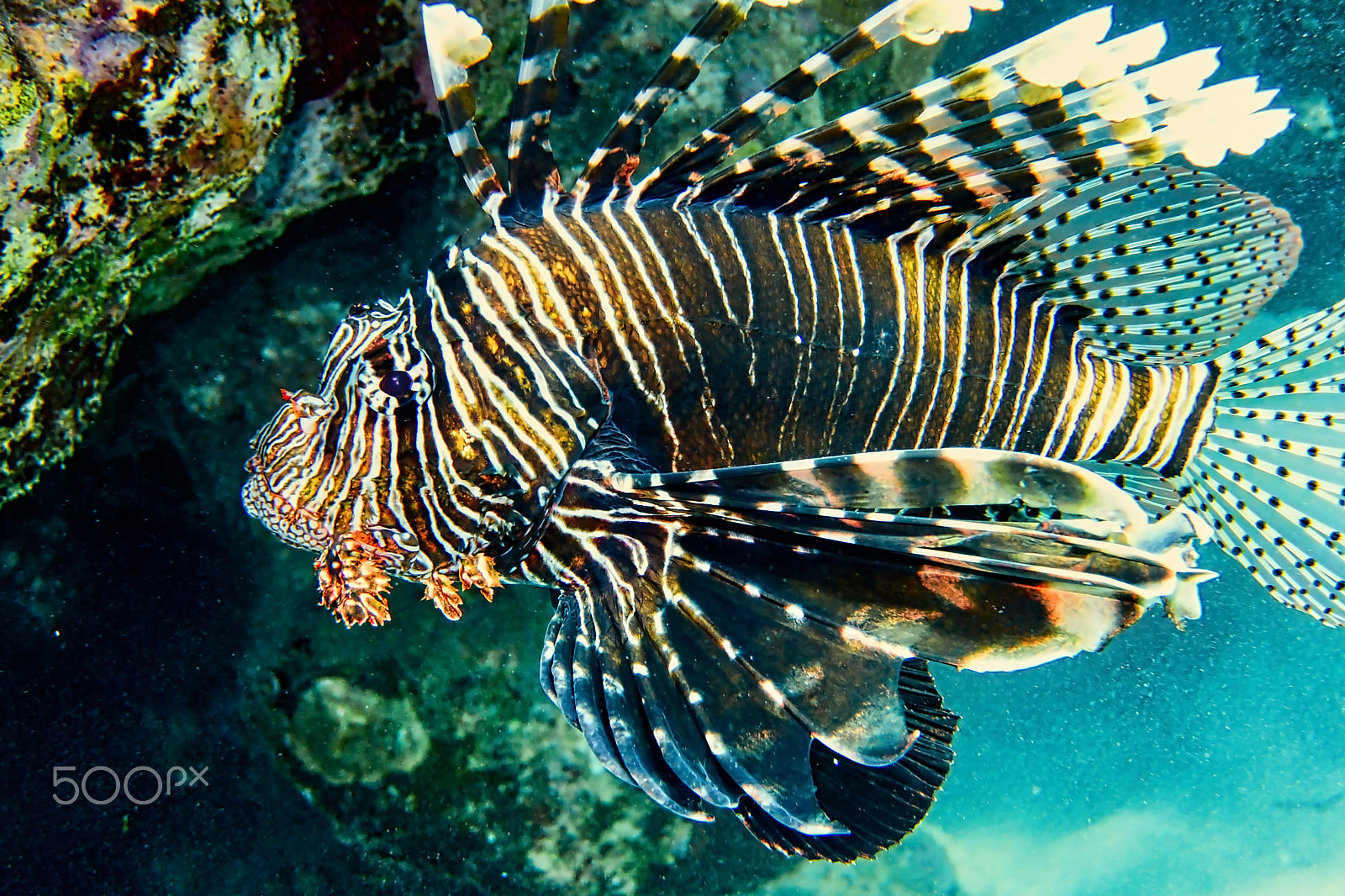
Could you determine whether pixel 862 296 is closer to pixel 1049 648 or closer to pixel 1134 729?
pixel 1049 648

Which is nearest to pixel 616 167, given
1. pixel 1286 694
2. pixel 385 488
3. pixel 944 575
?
pixel 385 488

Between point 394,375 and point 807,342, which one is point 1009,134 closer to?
point 807,342

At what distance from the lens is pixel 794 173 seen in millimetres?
2143

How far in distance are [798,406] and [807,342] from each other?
22 centimetres

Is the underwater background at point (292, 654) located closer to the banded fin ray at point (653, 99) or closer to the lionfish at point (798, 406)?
the banded fin ray at point (653, 99)

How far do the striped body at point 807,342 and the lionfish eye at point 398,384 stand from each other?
1.04 feet

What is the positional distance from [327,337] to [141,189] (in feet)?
4.36

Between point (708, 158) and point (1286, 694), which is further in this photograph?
point (1286, 694)

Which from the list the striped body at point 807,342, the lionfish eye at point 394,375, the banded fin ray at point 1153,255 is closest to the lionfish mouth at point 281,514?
the lionfish eye at point 394,375

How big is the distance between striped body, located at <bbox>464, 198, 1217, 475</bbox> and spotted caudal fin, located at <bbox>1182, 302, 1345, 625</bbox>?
1.23 ft

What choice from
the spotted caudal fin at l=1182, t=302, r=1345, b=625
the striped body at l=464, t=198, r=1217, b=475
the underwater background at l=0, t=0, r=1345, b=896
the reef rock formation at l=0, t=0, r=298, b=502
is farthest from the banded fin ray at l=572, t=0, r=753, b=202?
the spotted caudal fin at l=1182, t=302, r=1345, b=625

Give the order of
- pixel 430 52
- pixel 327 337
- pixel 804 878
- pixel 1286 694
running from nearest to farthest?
pixel 430 52
pixel 327 337
pixel 804 878
pixel 1286 694

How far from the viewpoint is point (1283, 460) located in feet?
9.17

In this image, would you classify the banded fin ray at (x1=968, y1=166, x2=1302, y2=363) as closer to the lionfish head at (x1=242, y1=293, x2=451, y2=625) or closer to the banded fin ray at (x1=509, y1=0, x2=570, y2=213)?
the banded fin ray at (x1=509, y1=0, x2=570, y2=213)
